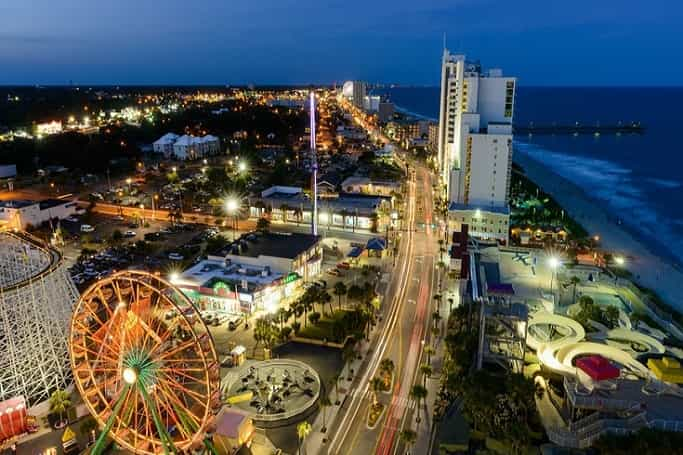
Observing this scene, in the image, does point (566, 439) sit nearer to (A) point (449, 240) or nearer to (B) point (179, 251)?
(A) point (449, 240)

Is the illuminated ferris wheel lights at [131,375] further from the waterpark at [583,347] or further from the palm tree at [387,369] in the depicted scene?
the waterpark at [583,347]

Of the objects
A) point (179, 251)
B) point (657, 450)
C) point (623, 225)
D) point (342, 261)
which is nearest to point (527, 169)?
point (623, 225)

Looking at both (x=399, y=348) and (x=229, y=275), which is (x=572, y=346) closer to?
(x=399, y=348)

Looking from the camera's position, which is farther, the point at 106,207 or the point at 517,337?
the point at 106,207

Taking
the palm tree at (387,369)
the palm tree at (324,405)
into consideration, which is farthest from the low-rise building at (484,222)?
the palm tree at (324,405)

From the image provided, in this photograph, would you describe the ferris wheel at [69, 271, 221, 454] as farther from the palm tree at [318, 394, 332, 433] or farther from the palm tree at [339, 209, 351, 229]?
the palm tree at [339, 209, 351, 229]

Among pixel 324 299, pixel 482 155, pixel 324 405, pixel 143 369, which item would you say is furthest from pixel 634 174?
pixel 143 369

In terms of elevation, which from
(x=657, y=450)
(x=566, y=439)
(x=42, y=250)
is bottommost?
(x=566, y=439)
